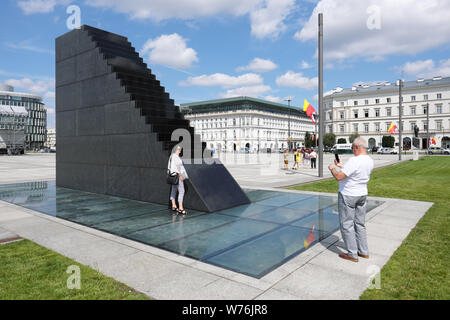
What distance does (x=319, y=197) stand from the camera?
33.3 ft

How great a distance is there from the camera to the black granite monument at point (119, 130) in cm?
876

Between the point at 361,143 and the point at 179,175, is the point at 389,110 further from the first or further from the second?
the point at 361,143

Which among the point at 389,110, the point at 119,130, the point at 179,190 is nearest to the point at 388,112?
the point at 389,110

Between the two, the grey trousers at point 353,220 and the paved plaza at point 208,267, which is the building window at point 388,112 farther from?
the grey trousers at point 353,220

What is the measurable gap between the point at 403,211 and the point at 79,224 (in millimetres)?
8190

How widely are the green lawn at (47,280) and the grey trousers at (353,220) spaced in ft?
9.94

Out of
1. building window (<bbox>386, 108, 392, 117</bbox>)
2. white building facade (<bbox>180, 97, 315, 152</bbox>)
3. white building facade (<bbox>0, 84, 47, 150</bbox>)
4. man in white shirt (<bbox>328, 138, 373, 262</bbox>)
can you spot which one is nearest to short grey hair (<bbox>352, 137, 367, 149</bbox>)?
man in white shirt (<bbox>328, 138, 373, 262</bbox>)

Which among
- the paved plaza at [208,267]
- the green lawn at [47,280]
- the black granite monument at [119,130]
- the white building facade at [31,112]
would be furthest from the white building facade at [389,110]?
the white building facade at [31,112]

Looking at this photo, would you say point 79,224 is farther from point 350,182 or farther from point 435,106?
point 435,106

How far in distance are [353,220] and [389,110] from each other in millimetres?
111341

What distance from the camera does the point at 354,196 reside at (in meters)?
4.41
